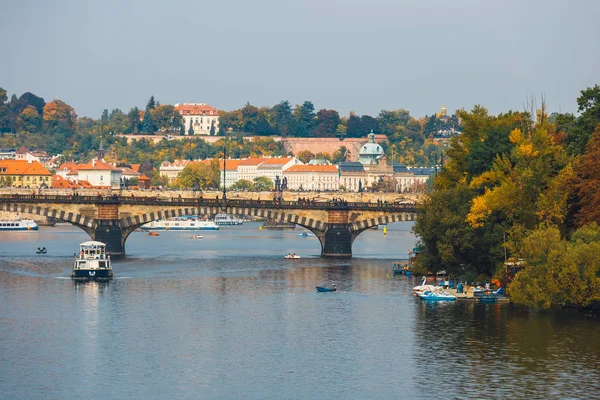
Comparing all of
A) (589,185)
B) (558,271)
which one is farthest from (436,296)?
(589,185)

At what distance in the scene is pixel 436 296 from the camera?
8306cm

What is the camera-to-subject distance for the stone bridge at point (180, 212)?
11938 centimetres

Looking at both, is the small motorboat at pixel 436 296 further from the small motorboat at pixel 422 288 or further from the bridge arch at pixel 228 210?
the bridge arch at pixel 228 210

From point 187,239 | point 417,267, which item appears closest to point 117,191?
point 187,239

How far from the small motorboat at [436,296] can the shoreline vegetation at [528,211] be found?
12.4 feet

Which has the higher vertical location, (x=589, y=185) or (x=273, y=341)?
(x=589, y=185)

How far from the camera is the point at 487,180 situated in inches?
3602

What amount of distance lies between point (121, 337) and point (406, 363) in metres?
15.6

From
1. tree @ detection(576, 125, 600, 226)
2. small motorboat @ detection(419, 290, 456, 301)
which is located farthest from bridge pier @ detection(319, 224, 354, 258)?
tree @ detection(576, 125, 600, 226)

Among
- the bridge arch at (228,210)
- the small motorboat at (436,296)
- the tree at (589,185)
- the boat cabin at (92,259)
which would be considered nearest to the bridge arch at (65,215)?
the bridge arch at (228,210)

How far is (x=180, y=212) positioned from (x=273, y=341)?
55.4 m

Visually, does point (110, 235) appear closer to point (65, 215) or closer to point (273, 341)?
point (65, 215)

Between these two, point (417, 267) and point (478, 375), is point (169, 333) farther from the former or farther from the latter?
point (417, 267)

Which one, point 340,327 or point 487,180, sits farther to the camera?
point 487,180
